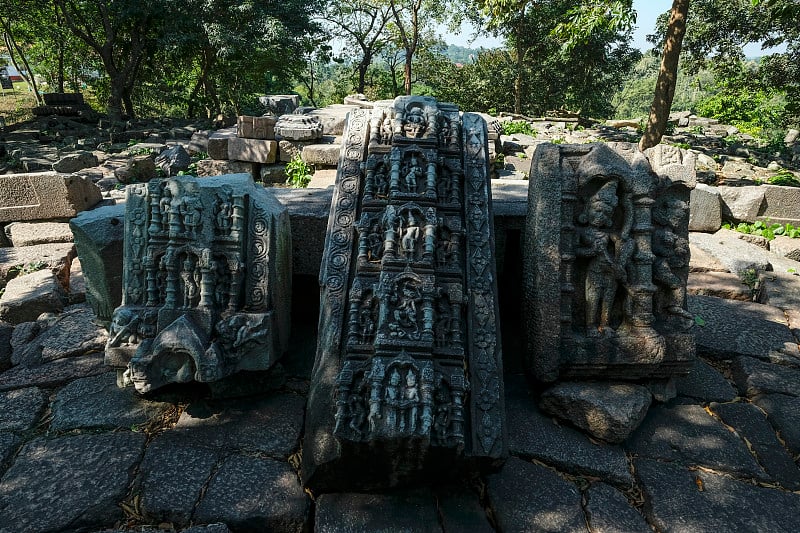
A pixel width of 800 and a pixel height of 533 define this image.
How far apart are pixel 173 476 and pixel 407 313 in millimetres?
1331

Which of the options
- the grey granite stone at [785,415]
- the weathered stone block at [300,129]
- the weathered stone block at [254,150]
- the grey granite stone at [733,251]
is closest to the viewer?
the grey granite stone at [785,415]

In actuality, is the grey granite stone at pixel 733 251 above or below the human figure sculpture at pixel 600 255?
below

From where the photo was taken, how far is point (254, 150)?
7.27m

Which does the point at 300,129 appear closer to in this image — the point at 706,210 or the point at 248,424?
the point at 248,424

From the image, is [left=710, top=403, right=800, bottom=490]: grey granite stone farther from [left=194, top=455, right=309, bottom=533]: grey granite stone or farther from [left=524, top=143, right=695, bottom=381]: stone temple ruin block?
[left=194, top=455, right=309, bottom=533]: grey granite stone

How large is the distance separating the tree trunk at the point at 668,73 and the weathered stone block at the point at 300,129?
5361mm

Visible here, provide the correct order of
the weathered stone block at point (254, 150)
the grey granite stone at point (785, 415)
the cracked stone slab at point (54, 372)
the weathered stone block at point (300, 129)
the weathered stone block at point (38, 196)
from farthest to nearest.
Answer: the weathered stone block at point (254, 150), the weathered stone block at point (300, 129), the weathered stone block at point (38, 196), the cracked stone slab at point (54, 372), the grey granite stone at point (785, 415)

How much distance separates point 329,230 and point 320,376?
836 millimetres

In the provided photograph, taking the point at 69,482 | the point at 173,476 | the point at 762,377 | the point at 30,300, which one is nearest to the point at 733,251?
the point at 762,377

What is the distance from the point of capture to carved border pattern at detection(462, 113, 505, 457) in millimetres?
2131

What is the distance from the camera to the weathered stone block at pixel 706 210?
230 inches

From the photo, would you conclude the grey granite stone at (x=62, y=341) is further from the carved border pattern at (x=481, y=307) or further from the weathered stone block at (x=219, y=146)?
the weathered stone block at (x=219, y=146)

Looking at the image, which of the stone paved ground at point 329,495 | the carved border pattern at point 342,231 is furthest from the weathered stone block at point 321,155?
the stone paved ground at point 329,495

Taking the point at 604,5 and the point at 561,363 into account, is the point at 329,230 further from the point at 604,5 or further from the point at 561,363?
the point at 604,5
